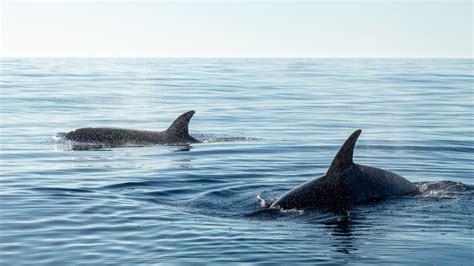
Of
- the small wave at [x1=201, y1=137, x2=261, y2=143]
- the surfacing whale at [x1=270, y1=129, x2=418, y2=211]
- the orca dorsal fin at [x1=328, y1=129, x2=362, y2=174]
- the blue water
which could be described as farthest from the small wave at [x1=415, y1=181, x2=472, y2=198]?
the small wave at [x1=201, y1=137, x2=261, y2=143]

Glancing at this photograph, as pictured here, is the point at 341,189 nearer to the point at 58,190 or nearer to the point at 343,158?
the point at 343,158

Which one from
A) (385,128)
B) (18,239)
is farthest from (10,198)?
(385,128)

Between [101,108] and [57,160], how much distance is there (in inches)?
697

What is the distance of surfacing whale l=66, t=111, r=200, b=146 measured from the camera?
23391 millimetres

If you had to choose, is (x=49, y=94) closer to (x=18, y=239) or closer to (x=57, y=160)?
(x=57, y=160)

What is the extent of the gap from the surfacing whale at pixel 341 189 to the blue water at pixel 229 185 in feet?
0.83

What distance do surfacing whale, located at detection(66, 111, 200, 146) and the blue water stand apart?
67 cm

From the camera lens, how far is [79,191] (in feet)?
50.8

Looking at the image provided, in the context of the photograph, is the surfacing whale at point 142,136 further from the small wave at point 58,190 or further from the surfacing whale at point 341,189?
the surfacing whale at point 341,189

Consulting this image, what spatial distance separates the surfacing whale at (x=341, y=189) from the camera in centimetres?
1350

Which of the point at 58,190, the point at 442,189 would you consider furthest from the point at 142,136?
the point at 442,189

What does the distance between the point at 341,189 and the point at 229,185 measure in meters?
3.29

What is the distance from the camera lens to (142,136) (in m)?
23.6

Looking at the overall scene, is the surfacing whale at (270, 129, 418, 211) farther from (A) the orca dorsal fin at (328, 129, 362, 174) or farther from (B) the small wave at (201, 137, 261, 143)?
(B) the small wave at (201, 137, 261, 143)
